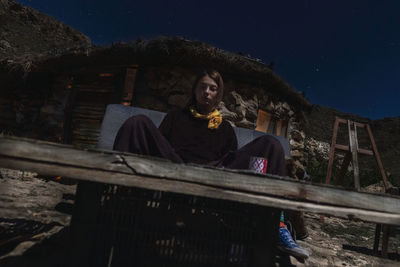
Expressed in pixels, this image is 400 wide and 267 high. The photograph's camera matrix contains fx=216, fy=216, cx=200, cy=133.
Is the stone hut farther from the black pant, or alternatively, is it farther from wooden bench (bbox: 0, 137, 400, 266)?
wooden bench (bbox: 0, 137, 400, 266)

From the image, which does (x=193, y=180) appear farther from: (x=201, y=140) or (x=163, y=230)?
(x=201, y=140)

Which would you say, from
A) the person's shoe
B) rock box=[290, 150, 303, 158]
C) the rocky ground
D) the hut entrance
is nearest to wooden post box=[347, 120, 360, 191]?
the rocky ground

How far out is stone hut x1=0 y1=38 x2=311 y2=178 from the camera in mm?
4989

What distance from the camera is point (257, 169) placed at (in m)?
1.25

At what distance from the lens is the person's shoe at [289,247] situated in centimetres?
165

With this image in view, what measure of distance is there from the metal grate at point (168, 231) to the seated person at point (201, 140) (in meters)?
0.29

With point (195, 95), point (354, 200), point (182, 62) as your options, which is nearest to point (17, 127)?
point (182, 62)

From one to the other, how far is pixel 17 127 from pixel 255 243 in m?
7.54

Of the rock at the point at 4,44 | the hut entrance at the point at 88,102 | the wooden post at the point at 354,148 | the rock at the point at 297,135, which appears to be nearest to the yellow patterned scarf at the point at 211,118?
the wooden post at the point at 354,148

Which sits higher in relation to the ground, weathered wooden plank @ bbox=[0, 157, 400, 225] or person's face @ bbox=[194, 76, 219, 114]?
person's face @ bbox=[194, 76, 219, 114]

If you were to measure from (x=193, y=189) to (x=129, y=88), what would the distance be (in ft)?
16.3

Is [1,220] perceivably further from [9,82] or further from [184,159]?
[9,82]

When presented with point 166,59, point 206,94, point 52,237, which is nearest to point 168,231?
point 52,237

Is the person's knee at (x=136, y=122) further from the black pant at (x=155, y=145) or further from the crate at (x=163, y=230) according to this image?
the crate at (x=163, y=230)
